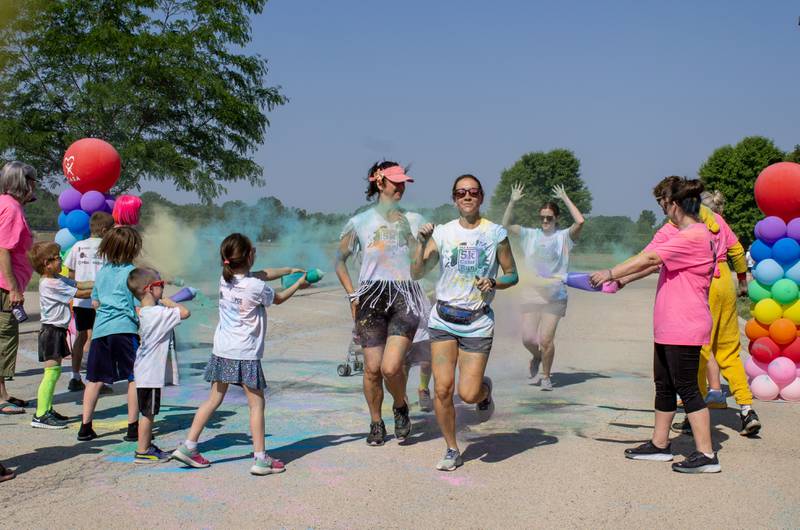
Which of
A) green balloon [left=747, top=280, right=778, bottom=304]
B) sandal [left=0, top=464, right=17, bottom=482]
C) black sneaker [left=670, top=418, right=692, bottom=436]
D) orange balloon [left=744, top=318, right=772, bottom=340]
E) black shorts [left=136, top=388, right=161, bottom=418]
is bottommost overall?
sandal [left=0, top=464, right=17, bottom=482]

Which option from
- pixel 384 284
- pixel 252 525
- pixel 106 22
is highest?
pixel 106 22

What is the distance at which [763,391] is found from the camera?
7121 millimetres

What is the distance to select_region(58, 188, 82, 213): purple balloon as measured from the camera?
748 centimetres

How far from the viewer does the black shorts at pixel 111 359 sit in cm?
547

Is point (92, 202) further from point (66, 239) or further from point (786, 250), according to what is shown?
point (786, 250)

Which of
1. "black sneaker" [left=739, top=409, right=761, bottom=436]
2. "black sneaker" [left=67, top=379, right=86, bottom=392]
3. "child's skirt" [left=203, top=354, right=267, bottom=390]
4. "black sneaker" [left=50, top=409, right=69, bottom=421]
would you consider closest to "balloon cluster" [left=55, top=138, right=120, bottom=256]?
"black sneaker" [left=67, top=379, right=86, bottom=392]

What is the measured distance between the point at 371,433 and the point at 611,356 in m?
5.50

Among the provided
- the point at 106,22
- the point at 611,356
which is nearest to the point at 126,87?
the point at 106,22

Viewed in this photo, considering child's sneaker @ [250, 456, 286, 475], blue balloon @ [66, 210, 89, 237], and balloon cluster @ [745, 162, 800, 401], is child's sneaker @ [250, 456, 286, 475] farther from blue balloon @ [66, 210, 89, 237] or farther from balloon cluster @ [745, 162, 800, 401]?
balloon cluster @ [745, 162, 800, 401]

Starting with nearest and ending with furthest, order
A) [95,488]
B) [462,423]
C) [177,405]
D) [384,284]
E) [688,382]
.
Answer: [95,488]
[688,382]
[384,284]
[462,423]
[177,405]

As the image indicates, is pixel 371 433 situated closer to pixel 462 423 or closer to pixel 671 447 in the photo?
pixel 462 423

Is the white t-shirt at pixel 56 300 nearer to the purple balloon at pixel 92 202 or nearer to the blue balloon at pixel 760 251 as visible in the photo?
the purple balloon at pixel 92 202

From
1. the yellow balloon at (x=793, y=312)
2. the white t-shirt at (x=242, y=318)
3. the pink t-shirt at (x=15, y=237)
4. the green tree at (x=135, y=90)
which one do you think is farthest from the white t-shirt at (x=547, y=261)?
the green tree at (x=135, y=90)

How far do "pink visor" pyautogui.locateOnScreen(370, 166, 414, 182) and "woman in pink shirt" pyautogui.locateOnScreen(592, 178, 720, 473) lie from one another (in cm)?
151
